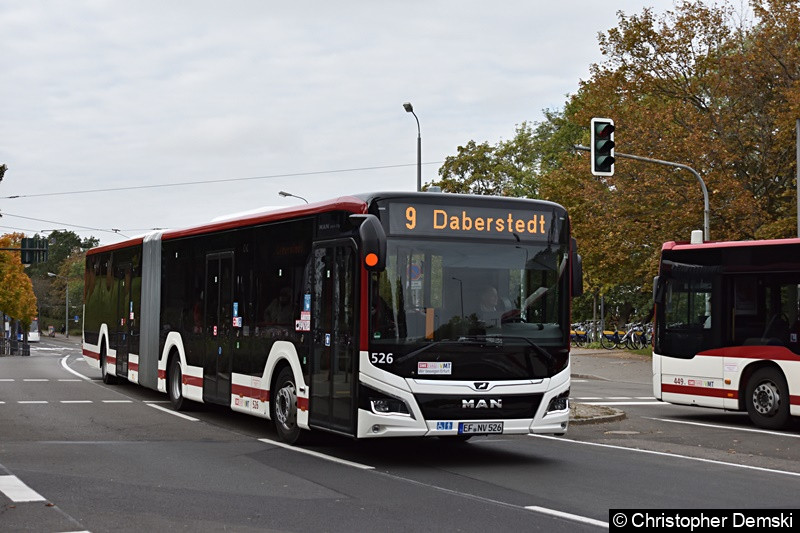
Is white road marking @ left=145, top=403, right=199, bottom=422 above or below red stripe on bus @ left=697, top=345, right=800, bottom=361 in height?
below

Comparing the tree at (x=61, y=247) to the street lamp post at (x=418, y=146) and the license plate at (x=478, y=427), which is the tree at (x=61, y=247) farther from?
the license plate at (x=478, y=427)

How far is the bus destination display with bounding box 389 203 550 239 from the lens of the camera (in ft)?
38.5

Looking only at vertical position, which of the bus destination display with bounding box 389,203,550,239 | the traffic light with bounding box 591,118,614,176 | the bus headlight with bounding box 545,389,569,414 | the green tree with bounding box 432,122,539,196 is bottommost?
the bus headlight with bounding box 545,389,569,414

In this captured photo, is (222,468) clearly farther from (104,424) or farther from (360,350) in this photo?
(104,424)

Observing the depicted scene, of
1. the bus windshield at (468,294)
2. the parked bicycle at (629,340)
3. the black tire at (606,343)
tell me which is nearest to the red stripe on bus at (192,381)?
the bus windshield at (468,294)

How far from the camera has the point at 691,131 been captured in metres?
37.7

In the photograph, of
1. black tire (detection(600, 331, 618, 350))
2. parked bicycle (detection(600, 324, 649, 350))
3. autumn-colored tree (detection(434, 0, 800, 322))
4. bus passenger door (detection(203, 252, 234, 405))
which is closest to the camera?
bus passenger door (detection(203, 252, 234, 405))

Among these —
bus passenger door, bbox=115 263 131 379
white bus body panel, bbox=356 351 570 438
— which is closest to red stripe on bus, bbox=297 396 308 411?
white bus body panel, bbox=356 351 570 438

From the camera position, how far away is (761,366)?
17.0 metres

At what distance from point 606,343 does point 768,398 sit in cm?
3774

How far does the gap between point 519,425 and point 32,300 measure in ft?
314

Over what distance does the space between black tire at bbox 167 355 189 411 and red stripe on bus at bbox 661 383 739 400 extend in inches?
311

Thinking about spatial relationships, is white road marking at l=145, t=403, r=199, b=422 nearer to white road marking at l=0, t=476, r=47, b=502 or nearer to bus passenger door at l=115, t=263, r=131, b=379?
bus passenger door at l=115, t=263, r=131, b=379

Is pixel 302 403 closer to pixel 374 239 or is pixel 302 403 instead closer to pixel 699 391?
pixel 374 239
